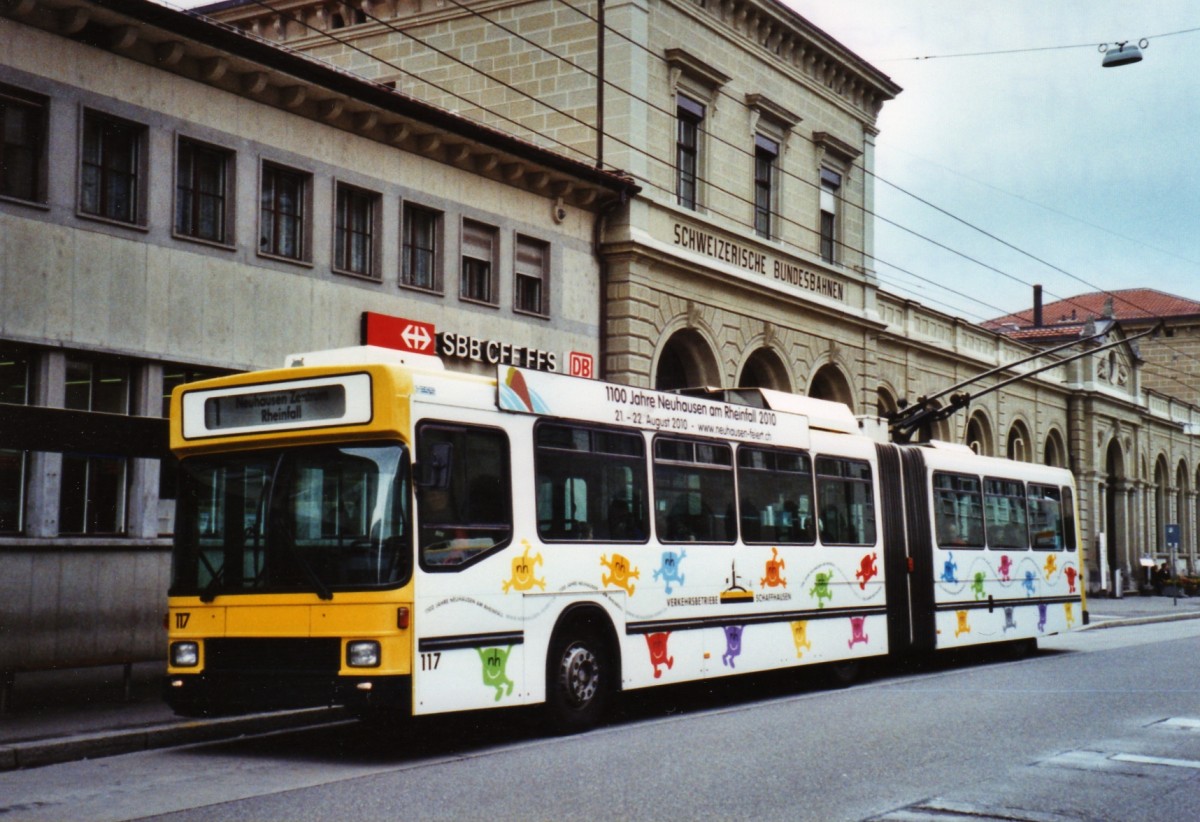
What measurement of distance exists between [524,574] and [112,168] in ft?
27.4

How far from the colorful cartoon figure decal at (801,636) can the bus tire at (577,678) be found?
11.4 ft

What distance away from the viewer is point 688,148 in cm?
2870

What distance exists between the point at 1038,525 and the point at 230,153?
12.9m

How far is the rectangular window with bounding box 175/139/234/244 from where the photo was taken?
60.7ft

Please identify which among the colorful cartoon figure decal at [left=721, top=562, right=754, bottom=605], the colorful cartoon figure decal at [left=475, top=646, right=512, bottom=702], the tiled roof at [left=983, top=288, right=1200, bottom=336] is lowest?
the colorful cartoon figure decal at [left=475, top=646, right=512, bottom=702]

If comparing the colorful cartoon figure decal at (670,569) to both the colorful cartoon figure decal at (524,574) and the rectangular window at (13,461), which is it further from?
the rectangular window at (13,461)

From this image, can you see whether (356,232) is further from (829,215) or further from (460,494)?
(829,215)

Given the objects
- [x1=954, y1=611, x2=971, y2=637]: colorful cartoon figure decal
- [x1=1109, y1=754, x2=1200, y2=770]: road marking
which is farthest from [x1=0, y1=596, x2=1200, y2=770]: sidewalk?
[x1=954, y1=611, x2=971, y2=637]: colorful cartoon figure decal

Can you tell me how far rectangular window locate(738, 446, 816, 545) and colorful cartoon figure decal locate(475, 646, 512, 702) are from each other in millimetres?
4263

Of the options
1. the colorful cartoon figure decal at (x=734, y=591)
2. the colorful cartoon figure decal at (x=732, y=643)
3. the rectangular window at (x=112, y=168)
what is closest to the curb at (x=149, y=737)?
the colorful cartoon figure decal at (x=732, y=643)


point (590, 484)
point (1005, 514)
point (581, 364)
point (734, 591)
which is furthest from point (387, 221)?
point (1005, 514)

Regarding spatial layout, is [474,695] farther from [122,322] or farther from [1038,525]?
[1038,525]

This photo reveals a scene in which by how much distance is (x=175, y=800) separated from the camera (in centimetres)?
942

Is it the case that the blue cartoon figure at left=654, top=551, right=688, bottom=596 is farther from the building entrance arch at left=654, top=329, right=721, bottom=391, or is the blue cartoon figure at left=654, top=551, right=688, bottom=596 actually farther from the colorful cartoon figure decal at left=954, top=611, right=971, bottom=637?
the building entrance arch at left=654, top=329, right=721, bottom=391
